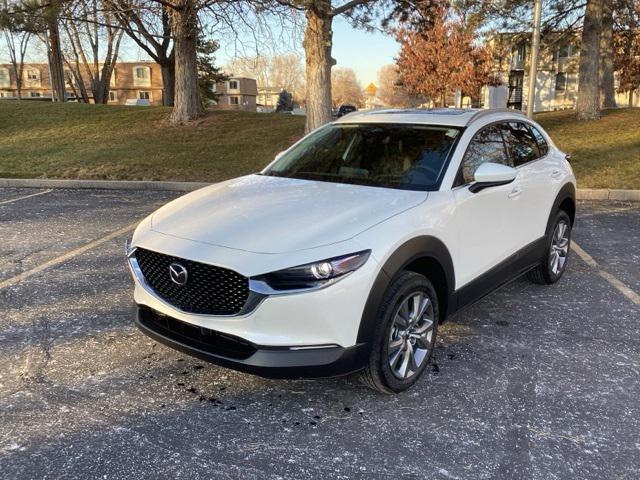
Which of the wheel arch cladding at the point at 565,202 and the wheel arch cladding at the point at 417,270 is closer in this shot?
the wheel arch cladding at the point at 417,270

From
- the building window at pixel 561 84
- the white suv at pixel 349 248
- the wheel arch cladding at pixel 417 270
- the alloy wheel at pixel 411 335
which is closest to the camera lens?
the white suv at pixel 349 248

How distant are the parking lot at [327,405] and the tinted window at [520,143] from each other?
1225mm

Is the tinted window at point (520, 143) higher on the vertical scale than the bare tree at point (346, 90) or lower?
lower

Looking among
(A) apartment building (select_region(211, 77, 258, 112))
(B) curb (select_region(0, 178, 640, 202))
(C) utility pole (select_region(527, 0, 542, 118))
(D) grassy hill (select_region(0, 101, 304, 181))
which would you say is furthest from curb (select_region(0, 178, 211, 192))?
(A) apartment building (select_region(211, 77, 258, 112))

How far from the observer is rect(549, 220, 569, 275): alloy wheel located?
5.21m

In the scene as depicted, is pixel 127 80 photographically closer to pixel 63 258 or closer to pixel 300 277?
pixel 63 258

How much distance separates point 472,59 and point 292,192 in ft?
99.8

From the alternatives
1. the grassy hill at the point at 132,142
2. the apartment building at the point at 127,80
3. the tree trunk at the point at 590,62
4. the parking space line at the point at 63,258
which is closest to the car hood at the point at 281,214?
the parking space line at the point at 63,258

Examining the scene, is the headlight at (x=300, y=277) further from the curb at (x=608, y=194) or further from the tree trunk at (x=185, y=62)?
the tree trunk at (x=185, y=62)

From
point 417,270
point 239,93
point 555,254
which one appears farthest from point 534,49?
point 239,93

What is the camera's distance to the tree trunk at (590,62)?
52.1 ft

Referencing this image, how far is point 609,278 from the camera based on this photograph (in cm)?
550

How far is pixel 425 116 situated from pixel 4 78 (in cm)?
9711

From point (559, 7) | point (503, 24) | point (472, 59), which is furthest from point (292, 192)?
point (472, 59)
